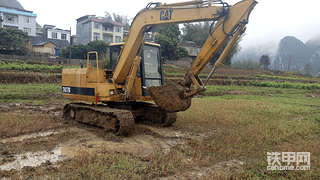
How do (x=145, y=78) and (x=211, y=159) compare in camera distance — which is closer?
(x=211, y=159)

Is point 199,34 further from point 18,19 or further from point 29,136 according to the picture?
point 29,136

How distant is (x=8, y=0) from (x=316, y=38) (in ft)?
728

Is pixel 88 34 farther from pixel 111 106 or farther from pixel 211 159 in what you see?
pixel 211 159

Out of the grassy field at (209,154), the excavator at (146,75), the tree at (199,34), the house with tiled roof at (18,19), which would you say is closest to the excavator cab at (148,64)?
the excavator at (146,75)

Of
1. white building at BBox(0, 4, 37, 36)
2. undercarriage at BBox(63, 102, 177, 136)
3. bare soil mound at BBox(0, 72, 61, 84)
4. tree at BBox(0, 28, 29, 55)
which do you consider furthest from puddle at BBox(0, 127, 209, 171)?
white building at BBox(0, 4, 37, 36)

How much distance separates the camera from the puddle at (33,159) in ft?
14.4

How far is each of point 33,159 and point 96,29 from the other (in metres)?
46.0

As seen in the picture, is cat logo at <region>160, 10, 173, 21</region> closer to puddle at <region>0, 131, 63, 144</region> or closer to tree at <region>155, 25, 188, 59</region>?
puddle at <region>0, 131, 63, 144</region>

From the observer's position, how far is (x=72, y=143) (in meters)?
5.90

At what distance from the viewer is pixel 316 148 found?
579 cm

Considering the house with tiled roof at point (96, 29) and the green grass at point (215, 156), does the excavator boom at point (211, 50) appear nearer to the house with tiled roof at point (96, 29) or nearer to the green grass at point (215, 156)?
the green grass at point (215, 156)

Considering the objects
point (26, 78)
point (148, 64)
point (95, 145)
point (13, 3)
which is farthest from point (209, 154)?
point (13, 3)

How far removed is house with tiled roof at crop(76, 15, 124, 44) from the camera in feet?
154

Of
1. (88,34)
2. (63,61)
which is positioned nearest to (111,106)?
(63,61)
